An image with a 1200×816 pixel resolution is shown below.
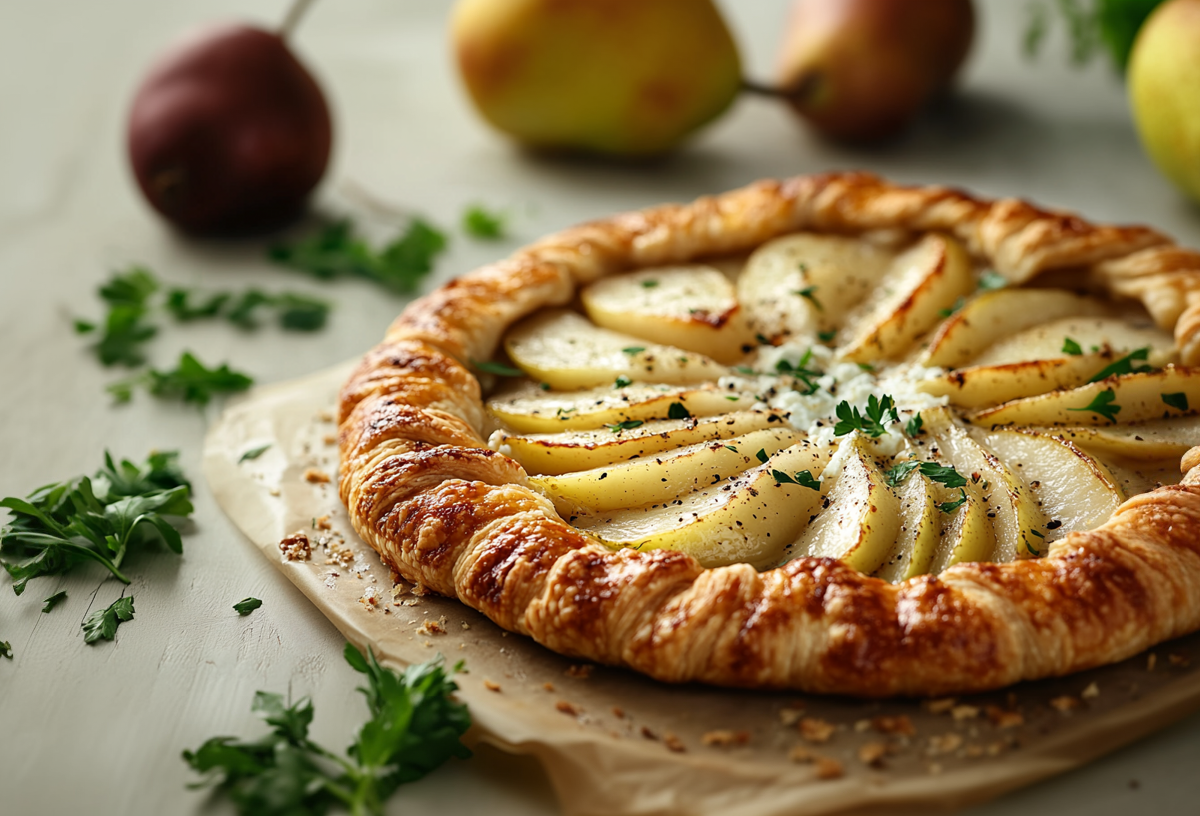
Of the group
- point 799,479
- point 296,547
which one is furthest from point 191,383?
point 799,479

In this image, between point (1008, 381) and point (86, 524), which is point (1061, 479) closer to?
point (1008, 381)

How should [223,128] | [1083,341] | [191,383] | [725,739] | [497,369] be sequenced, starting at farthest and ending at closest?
[223,128] < [191,383] < [497,369] < [1083,341] < [725,739]

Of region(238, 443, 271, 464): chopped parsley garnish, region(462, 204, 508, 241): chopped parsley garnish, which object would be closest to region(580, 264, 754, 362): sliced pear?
region(238, 443, 271, 464): chopped parsley garnish

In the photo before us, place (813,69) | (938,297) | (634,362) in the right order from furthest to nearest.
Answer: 1. (813,69)
2. (938,297)
3. (634,362)

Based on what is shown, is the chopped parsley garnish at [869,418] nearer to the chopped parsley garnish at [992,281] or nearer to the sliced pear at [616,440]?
the sliced pear at [616,440]

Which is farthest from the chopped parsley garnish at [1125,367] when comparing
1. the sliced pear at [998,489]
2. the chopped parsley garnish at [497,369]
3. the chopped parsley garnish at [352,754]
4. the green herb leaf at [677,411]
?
the chopped parsley garnish at [352,754]

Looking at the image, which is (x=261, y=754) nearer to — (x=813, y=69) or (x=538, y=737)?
(x=538, y=737)

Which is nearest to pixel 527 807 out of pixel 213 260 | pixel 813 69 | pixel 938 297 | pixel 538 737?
pixel 538 737
